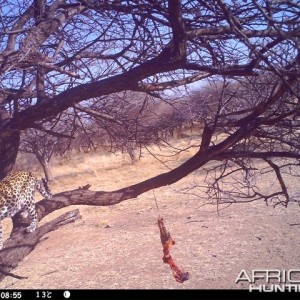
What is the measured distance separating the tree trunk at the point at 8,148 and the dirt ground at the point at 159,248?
270 cm

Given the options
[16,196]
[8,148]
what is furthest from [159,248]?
[8,148]

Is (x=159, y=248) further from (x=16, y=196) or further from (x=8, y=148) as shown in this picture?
(x=8, y=148)

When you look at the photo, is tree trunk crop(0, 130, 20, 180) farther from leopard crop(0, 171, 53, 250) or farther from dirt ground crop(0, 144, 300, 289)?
dirt ground crop(0, 144, 300, 289)

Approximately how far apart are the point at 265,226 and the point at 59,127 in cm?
556

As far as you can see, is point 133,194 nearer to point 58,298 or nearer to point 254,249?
point 58,298

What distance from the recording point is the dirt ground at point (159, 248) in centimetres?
711

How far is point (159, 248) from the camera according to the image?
898 centimetres

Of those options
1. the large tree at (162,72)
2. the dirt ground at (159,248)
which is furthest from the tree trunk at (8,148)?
the dirt ground at (159,248)

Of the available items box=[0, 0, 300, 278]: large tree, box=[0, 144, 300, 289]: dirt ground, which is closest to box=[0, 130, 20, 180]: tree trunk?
box=[0, 0, 300, 278]: large tree

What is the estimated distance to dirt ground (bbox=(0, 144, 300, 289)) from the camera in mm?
7113

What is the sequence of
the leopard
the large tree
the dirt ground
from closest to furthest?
the large tree
the dirt ground
the leopard

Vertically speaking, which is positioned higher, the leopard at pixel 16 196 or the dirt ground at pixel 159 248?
the leopard at pixel 16 196

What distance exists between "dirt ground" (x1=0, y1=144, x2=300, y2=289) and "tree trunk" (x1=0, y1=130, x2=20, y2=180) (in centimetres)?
270

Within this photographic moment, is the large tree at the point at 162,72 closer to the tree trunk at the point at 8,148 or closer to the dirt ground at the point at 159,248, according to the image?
the tree trunk at the point at 8,148
